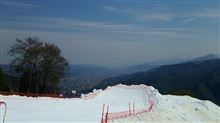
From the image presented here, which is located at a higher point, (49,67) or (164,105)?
(49,67)

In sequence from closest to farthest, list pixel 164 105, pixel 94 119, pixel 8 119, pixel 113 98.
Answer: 1. pixel 8 119
2. pixel 94 119
3. pixel 164 105
4. pixel 113 98

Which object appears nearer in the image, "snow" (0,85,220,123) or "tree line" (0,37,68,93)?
"snow" (0,85,220,123)

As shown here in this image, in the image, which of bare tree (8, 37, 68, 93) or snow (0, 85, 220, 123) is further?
bare tree (8, 37, 68, 93)

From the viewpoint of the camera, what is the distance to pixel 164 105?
5025cm

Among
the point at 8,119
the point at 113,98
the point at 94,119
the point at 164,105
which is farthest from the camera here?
the point at 113,98

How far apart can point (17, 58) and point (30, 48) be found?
9.60 ft

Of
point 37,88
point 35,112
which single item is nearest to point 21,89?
point 37,88

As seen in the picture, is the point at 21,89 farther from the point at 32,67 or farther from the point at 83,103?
the point at 83,103

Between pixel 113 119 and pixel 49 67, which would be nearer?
pixel 113 119

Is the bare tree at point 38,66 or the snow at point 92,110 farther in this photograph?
the bare tree at point 38,66

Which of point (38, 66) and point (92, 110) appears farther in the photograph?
point (38, 66)

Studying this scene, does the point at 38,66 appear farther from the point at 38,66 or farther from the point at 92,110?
the point at 92,110

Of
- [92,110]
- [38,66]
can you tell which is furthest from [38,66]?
[92,110]

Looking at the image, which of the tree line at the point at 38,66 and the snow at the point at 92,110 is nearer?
the snow at the point at 92,110
